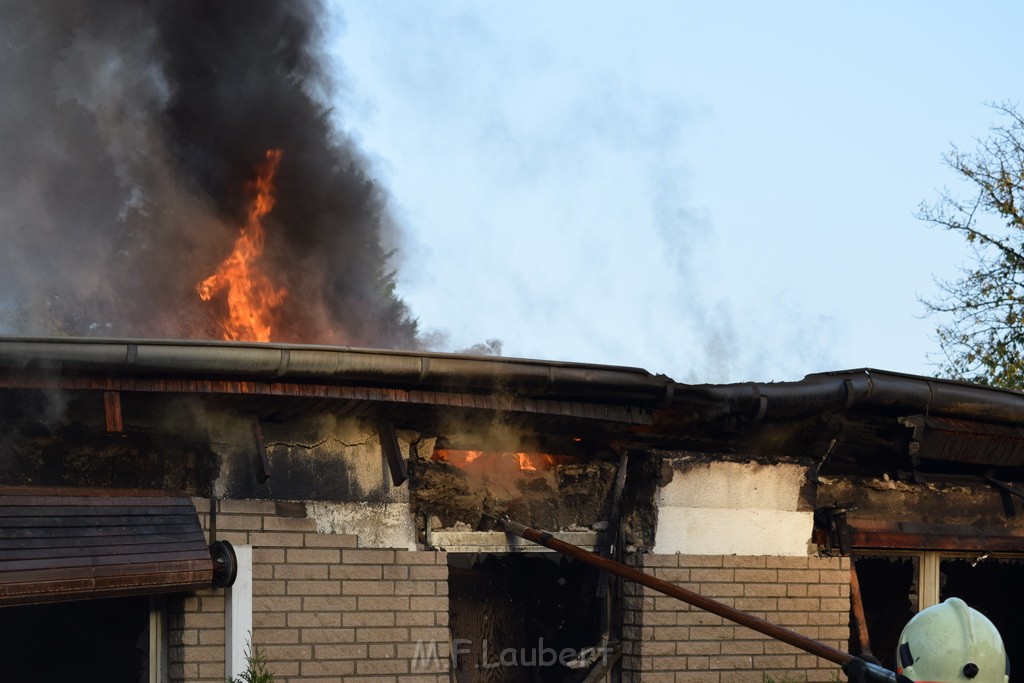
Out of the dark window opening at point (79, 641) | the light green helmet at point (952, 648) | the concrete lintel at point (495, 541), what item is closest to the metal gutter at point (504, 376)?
the concrete lintel at point (495, 541)

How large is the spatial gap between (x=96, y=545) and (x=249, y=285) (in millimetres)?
4720

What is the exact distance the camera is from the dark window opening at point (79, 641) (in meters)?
7.48

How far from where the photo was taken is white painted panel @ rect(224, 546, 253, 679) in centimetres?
717

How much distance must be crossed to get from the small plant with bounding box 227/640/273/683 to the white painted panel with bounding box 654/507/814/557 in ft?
9.15

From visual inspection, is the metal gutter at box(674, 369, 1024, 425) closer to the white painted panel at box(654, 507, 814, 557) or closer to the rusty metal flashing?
the rusty metal flashing

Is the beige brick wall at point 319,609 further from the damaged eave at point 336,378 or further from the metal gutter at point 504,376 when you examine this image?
the metal gutter at point 504,376

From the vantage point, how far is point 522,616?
353 inches

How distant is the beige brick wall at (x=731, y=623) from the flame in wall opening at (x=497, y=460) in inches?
35.1

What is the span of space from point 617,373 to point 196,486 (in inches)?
104

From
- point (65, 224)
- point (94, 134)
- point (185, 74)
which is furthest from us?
point (65, 224)

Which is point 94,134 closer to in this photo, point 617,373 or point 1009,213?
point 617,373

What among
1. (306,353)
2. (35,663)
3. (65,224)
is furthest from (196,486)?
(65,224)

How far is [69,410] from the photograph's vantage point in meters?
7.01
